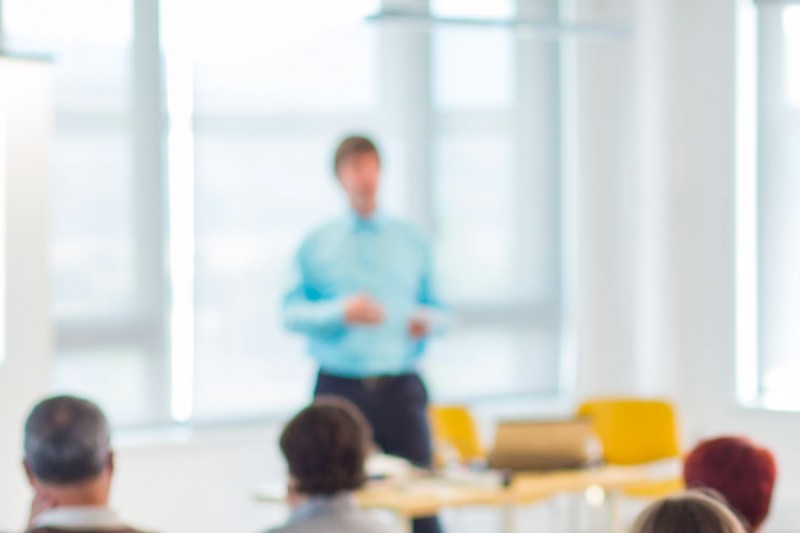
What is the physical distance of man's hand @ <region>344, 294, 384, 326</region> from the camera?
19.4 feet

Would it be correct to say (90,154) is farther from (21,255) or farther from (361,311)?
(361,311)

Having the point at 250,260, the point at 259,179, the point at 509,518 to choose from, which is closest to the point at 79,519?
the point at 509,518

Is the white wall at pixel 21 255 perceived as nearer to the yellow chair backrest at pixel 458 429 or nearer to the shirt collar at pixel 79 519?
the yellow chair backrest at pixel 458 429

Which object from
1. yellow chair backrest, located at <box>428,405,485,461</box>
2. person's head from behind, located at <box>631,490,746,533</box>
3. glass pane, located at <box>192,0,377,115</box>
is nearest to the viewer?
person's head from behind, located at <box>631,490,746,533</box>

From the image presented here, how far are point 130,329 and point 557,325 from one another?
9.24 ft

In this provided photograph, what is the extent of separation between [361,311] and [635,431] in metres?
1.95

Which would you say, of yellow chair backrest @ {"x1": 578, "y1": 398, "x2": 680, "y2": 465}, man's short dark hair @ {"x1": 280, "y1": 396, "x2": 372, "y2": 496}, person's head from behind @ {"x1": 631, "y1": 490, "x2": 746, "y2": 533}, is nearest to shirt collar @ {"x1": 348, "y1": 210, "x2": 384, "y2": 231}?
yellow chair backrest @ {"x1": 578, "y1": 398, "x2": 680, "y2": 465}

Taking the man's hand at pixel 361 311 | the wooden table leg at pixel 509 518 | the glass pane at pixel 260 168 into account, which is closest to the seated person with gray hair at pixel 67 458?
the wooden table leg at pixel 509 518

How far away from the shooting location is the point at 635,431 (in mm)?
7238

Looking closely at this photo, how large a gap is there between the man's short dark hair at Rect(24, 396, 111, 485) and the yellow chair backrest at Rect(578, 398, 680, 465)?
170 inches

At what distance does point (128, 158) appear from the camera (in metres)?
7.48

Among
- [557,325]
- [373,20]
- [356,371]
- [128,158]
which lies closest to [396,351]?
[356,371]

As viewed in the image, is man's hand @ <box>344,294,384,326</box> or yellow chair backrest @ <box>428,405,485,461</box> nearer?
man's hand @ <box>344,294,384,326</box>

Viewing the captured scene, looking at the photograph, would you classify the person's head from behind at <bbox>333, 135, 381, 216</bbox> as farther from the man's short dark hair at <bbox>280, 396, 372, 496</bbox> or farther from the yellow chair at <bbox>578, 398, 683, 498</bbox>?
the man's short dark hair at <bbox>280, 396, 372, 496</bbox>
